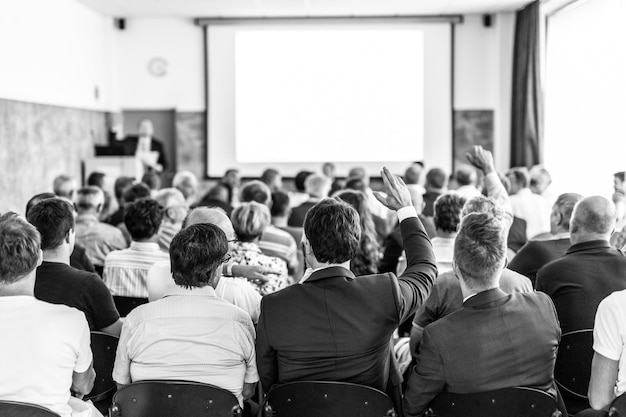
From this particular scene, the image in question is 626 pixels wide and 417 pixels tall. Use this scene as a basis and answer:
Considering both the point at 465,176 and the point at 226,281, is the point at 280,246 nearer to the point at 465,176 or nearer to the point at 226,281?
the point at 226,281

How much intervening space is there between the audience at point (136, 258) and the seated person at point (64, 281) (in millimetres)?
879

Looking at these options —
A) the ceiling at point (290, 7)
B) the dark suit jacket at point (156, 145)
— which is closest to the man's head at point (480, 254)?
the ceiling at point (290, 7)

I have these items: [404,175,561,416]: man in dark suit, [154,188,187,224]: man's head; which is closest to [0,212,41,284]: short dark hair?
[404,175,561,416]: man in dark suit

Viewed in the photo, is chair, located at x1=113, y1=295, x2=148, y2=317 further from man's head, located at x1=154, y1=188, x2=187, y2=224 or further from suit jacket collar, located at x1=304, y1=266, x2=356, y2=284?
suit jacket collar, located at x1=304, y1=266, x2=356, y2=284

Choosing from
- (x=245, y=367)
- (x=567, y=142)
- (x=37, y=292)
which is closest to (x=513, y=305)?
(x=245, y=367)

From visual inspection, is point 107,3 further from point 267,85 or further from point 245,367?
point 245,367

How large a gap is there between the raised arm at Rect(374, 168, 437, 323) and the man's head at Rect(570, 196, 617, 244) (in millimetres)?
1026

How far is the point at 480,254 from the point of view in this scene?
2.55 metres

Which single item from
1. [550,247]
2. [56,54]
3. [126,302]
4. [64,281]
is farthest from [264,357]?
[56,54]

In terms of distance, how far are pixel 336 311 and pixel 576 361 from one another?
1.07m

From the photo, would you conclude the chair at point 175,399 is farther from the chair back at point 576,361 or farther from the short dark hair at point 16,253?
the chair back at point 576,361

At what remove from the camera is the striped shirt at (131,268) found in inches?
162

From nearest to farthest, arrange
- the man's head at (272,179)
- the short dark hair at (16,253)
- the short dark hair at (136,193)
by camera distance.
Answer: the short dark hair at (16,253) < the short dark hair at (136,193) < the man's head at (272,179)

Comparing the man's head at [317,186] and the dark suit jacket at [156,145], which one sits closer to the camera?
the man's head at [317,186]
